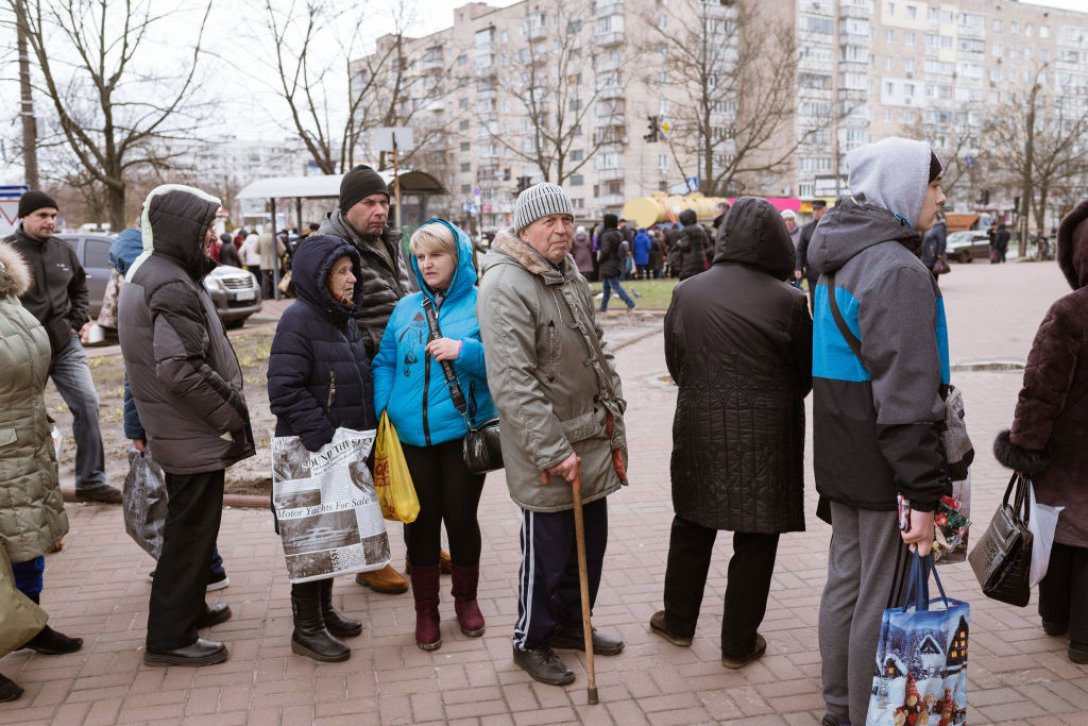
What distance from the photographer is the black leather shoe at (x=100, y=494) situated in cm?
622

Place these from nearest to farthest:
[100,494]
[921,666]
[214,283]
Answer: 1. [921,666]
2. [100,494]
3. [214,283]

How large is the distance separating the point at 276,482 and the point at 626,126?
6908cm

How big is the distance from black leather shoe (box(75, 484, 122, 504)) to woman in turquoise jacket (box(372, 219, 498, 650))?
122 inches

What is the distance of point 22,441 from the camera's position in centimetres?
371

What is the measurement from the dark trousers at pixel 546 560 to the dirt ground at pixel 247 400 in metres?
3.25

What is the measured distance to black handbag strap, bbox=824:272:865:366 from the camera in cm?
288

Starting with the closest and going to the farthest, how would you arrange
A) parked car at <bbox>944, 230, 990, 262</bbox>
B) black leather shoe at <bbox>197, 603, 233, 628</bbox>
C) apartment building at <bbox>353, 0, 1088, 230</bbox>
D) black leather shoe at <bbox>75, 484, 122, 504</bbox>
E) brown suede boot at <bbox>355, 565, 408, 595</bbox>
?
black leather shoe at <bbox>197, 603, 233, 628</bbox>
brown suede boot at <bbox>355, 565, 408, 595</bbox>
black leather shoe at <bbox>75, 484, 122, 504</bbox>
parked car at <bbox>944, 230, 990, 262</bbox>
apartment building at <bbox>353, 0, 1088, 230</bbox>

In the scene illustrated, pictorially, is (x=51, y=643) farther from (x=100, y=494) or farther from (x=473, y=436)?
(x=100, y=494)

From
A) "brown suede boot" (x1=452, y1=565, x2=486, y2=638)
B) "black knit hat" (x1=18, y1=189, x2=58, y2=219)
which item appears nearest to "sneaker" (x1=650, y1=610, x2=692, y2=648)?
"brown suede boot" (x1=452, y1=565, x2=486, y2=638)

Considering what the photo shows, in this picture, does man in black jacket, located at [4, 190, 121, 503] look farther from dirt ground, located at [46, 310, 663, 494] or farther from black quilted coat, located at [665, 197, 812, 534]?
black quilted coat, located at [665, 197, 812, 534]

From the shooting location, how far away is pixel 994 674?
3678mm

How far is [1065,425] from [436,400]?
8.32 feet

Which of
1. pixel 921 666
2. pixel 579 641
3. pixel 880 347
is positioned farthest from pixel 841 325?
pixel 579 641

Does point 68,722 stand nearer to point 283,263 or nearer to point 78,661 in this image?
point 78,661
